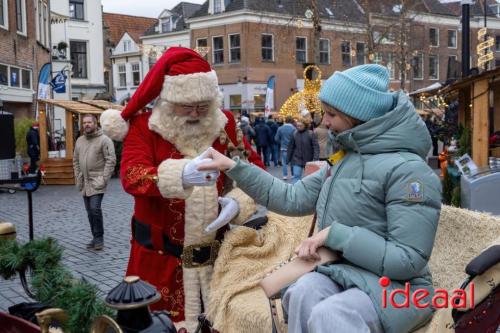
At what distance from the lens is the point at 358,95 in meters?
2.40

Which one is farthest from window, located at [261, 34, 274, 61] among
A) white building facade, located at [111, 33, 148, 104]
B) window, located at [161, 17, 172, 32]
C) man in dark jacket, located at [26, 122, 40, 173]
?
man in dark jacket, located at [26, 122, 40, 173]

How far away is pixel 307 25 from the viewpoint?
40.4 metres

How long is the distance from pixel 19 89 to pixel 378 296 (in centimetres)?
2096

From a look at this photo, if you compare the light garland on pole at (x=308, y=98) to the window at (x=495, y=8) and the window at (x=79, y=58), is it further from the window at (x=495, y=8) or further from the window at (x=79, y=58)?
the window at (x=495, y=8)

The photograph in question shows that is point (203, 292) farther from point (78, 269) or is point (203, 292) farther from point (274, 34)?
point (274, 34)

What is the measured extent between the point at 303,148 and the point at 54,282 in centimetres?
986

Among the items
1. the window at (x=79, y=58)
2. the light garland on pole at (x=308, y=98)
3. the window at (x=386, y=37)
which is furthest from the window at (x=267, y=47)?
the light garland on pole at (x=308, y=98)

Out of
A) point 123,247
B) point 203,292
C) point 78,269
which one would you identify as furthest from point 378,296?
point 123,247

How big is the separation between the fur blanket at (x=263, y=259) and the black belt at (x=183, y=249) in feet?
0.25

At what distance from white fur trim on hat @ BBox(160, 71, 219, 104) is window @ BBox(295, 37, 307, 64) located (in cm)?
3708

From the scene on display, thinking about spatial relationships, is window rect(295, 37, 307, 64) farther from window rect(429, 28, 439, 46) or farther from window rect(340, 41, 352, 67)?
window rect(429, 28, 439, 46)

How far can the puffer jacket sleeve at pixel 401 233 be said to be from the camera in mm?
2246

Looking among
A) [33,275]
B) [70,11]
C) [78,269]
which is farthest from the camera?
[70,11]

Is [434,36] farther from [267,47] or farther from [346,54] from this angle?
[267,47]
